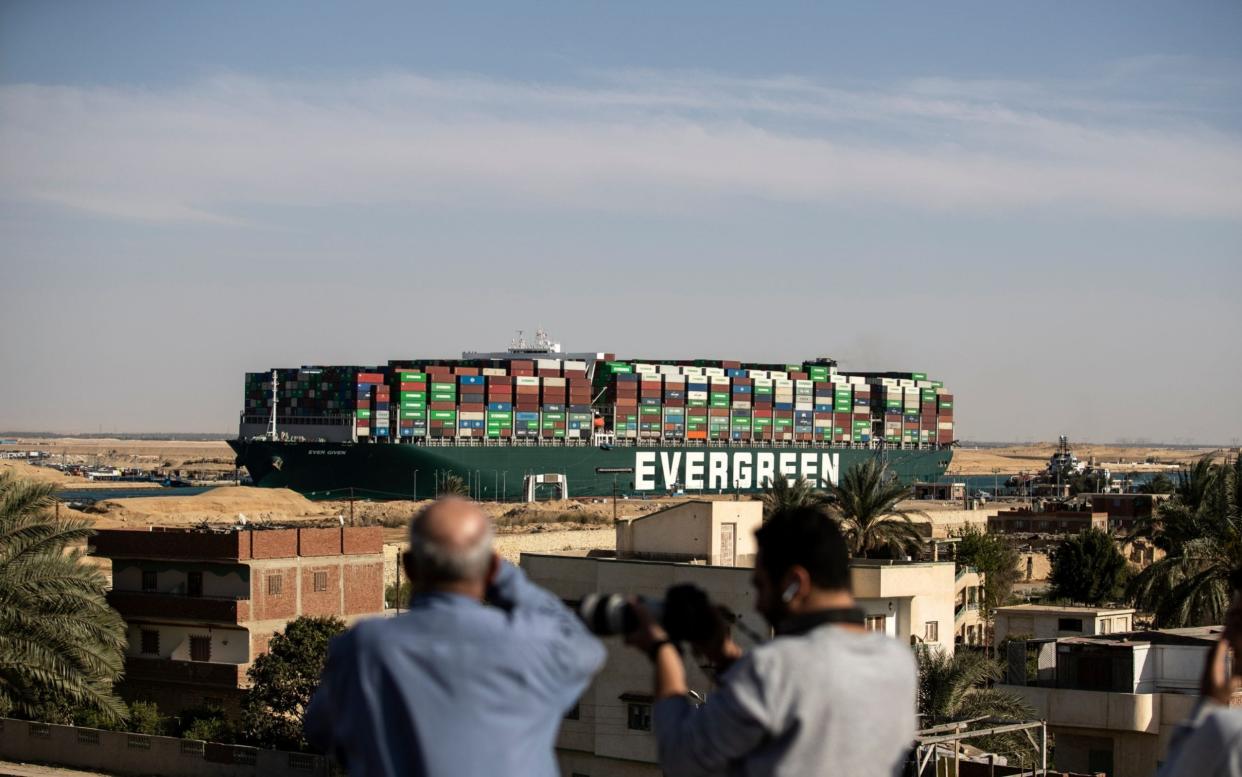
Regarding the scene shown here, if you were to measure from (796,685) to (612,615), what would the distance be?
0.38 meters

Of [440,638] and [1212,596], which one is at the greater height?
[440,638]

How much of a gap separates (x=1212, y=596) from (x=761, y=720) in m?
22.9

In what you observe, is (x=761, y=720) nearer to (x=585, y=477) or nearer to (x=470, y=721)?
(x=470, y=721)

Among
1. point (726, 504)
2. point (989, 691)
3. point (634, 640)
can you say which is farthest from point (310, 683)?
point (634, 640)

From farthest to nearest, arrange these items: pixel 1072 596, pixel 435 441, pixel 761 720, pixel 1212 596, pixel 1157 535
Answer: pixel 435 441 < pixel 1072 596 < pixel 1157 535 < pixel 1212 596 < pixel 761 720

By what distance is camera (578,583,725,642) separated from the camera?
316cm

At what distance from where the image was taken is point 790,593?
322 cm

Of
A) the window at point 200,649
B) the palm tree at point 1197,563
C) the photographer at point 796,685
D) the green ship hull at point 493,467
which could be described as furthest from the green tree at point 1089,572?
the green ship hull at point 493,467

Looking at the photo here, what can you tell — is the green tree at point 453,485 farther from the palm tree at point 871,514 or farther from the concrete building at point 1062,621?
the concrete building at point 1062,621

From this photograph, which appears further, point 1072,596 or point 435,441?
point 435,441

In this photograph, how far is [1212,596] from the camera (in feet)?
79.2

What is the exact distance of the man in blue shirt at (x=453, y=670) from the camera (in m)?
3.09

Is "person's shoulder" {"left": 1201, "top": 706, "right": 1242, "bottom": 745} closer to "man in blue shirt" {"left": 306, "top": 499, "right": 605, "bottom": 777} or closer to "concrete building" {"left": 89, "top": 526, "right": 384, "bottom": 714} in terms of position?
"man in blue shirt" {"left": 306, "top": 499, "right": 605, "bottom": 777}

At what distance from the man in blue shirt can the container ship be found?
264 ft
